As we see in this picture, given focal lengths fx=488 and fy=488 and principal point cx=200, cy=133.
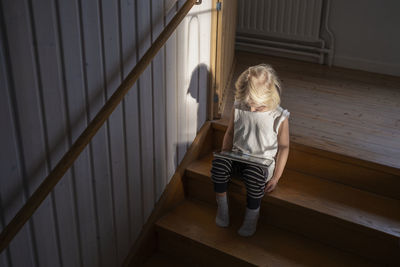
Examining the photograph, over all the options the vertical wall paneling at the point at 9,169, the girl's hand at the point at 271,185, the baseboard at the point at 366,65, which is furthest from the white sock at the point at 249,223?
the baseboard at the point at 366,65

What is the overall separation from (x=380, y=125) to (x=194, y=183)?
108 cm

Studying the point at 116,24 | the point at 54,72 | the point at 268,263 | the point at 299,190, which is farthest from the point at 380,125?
the point at 54,72

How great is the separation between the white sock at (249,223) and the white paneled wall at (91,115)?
0.44 m

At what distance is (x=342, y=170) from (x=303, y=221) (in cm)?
33

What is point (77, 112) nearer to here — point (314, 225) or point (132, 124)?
point (132, 124)

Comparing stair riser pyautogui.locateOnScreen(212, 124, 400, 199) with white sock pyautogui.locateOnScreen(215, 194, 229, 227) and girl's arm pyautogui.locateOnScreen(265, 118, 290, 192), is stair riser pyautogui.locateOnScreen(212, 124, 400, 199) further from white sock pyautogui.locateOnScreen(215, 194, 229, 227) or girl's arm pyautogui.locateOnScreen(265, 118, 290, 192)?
white sock pyautogui.locateOnScreen(215, 194, 229, 227)

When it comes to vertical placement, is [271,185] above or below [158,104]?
below

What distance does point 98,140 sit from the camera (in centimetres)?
186

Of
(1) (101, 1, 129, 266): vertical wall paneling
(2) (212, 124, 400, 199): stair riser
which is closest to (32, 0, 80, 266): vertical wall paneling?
(1) (101, 1, 129, 266): vertical wall paneling

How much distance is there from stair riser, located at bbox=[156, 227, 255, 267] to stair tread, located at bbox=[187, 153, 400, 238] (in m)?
0.34

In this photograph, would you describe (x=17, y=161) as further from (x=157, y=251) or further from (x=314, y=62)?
(x=314, y=62)

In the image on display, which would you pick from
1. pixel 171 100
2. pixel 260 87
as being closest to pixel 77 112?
pixel 171 100

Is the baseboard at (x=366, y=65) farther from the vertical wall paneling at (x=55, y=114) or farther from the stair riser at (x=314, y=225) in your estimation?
the vertical wall paneling at (x=55, y=114)

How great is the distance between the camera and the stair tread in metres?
2.15
